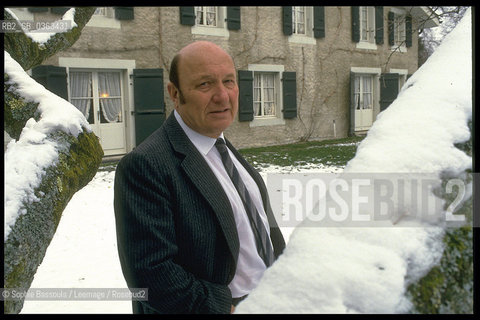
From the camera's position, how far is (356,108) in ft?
50.7

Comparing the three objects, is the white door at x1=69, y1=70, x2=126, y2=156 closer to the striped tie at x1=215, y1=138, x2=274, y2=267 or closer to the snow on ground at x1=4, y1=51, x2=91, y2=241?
the snow on ground at x1=4, y1=51, x2=91, y2=241

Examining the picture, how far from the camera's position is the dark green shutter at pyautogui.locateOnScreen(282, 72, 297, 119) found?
13039 millimetres

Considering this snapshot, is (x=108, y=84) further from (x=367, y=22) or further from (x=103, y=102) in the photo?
(x=367, y=22)

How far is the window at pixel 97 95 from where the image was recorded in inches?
381

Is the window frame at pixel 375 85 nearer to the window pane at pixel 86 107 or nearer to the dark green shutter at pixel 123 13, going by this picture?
the dark green shutter at pixel 123 13

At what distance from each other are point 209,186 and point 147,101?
8941 mm

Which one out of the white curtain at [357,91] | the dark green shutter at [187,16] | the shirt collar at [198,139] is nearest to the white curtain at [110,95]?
the dark green shutter at [187,16]

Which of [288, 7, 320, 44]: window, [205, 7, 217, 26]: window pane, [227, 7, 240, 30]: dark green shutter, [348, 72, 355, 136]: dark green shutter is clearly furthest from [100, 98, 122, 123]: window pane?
[348, 72, 355, 136]: dark green shutter

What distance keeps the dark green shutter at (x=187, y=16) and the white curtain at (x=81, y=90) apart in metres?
2.52

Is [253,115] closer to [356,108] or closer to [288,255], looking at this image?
[356,108]

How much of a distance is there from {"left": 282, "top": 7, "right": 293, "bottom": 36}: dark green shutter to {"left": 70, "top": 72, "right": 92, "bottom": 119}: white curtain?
557 cm

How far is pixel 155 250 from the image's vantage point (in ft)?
4.47
